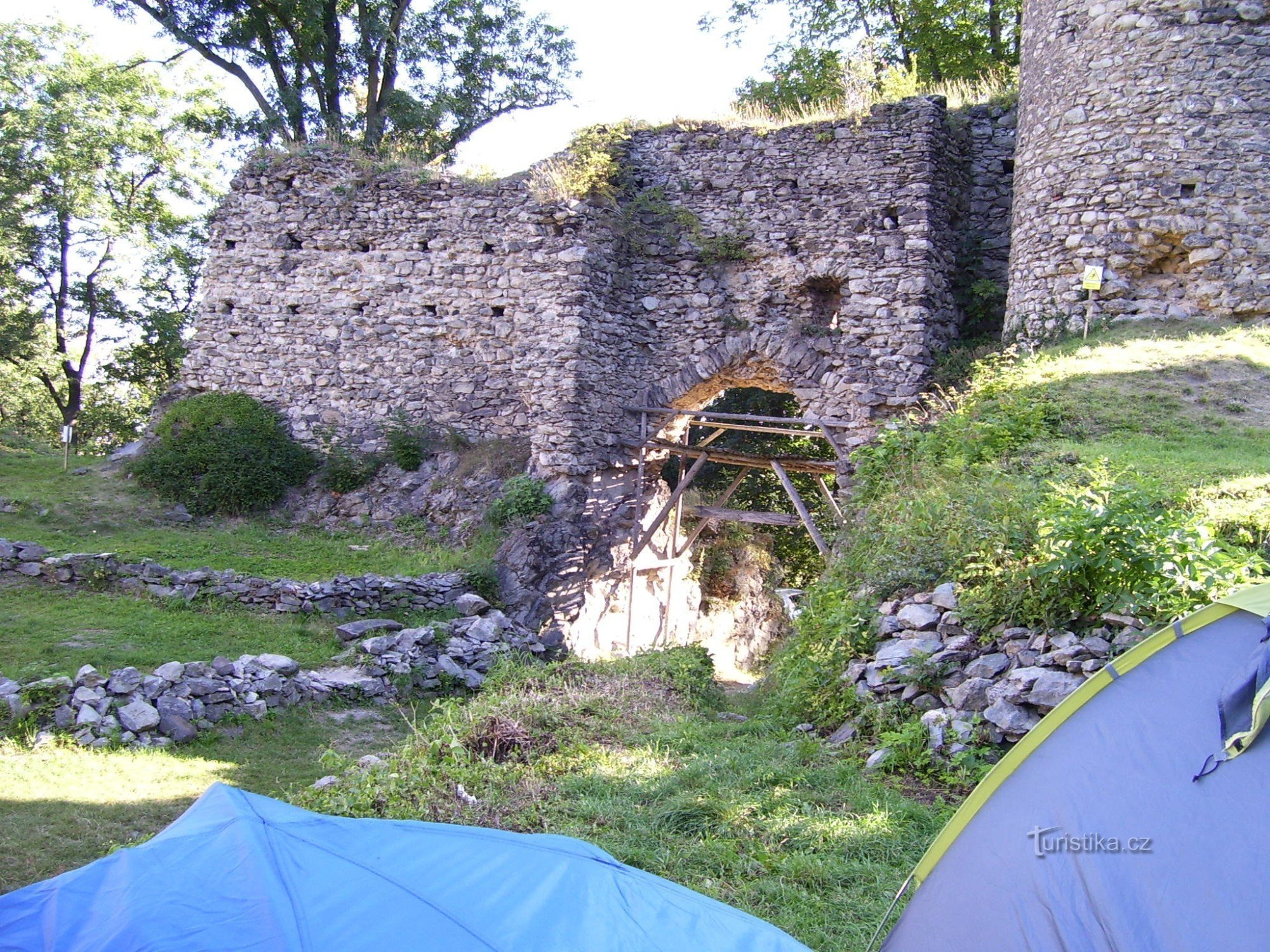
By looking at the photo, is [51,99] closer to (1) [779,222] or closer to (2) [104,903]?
(1) [779,222]

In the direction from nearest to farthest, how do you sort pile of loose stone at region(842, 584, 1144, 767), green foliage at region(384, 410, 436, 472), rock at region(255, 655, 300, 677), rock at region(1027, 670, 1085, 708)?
rock at region(1027, 670, 1085, 708), pile of loose stone at region(842, 584, 1144, 767), rock at region(255, 655, 300, 677), green foliage at region(384, 410, 436, 472)

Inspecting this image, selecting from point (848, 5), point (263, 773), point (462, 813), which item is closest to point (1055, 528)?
point (462, 813)

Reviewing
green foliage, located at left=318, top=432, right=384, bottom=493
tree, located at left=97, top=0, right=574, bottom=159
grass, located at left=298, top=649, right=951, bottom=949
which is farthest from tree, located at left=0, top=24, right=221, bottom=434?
grass, located at left=298, top=649, right=951, bottom=949

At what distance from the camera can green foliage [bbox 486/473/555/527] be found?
11195mm

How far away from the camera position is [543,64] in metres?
19.5

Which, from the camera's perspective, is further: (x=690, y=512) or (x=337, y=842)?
(x=690, y=512)

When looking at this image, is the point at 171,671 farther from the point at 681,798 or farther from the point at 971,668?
the point at 971,668

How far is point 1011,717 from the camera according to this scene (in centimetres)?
464

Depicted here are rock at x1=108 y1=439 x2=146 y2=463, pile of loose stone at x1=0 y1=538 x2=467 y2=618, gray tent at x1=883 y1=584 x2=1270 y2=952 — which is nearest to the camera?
gray tent at x1=883 y1=584 x2=1270 y2=952

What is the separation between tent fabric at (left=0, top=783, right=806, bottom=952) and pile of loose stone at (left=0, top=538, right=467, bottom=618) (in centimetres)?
640

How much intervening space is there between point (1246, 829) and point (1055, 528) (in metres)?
2.71

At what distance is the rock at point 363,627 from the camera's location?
8.73 meters

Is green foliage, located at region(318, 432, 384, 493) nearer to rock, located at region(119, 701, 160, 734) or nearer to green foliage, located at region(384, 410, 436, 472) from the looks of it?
green foliage, located at region(384, 410, 436, 472)

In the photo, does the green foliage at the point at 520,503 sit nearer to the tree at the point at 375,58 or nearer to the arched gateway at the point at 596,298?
the arched gateway at the point at 596,298
